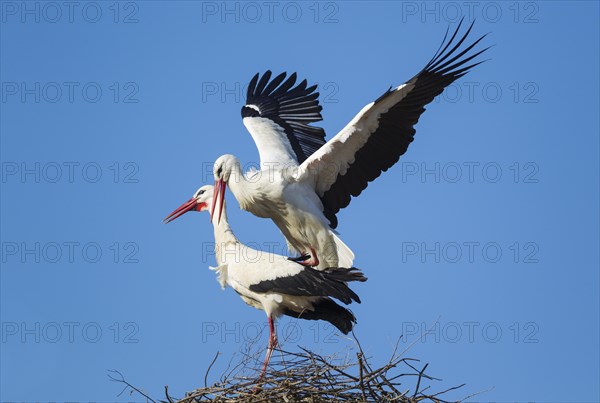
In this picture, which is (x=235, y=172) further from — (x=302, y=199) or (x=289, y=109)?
(x=289, y=109)

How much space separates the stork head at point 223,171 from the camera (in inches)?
404

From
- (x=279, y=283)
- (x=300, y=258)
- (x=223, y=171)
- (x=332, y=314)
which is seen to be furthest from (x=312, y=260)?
(x=223, y=171)

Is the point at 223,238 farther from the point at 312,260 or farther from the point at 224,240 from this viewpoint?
the point at 312,260

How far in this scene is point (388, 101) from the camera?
9.85 metres

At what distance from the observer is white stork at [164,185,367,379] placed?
9.47m

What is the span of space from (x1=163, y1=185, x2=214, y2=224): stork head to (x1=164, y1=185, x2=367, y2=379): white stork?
0.39 meters

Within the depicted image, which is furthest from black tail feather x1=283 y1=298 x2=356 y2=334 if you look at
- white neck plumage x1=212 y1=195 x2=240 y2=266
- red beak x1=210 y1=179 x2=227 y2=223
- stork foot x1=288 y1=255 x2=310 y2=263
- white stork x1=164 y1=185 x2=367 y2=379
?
red beak x1=210 y1=179 x2=227 y2=223

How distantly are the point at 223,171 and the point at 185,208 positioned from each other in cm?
83

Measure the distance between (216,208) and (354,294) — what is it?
1788 millimetres

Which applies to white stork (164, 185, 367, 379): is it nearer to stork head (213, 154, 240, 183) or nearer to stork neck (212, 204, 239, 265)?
stork neck (212, 204, 239, 265)

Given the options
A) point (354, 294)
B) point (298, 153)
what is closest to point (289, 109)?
point (298, 153)

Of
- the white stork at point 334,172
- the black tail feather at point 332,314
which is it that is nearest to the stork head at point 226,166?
the white stork at point 334,172

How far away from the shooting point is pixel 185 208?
1098cm

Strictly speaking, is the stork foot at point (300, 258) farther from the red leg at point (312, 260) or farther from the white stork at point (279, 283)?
the white stork at point (279, 283)
